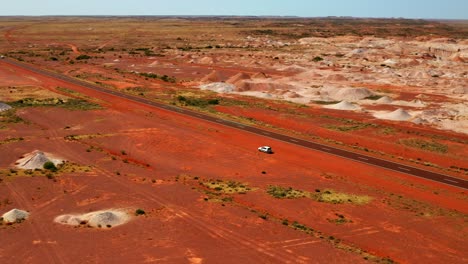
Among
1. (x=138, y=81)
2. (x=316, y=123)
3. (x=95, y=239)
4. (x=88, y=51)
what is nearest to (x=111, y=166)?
(x=95, y=239)

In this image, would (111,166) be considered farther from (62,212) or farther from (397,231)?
(397,231)

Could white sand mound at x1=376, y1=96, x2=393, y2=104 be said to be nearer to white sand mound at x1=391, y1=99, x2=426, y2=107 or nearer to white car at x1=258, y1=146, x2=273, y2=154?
white sand mound at x1=391, y1=99, x2=426, y2=107

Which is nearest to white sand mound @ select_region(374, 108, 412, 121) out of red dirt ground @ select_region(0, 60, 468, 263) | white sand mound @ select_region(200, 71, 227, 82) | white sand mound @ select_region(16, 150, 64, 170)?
red dirt ground @ select_region(0, 60, 468, 263)

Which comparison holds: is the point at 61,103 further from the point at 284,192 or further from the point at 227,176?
the point at 284,192

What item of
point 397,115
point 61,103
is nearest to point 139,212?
point 61,103

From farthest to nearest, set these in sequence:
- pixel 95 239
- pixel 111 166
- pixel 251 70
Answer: pixel 251 70, pixel 111 166, pixel 95 239
